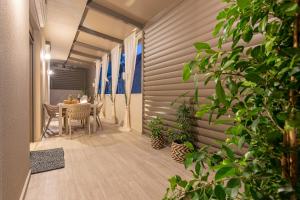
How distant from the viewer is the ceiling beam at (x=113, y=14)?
3920mm

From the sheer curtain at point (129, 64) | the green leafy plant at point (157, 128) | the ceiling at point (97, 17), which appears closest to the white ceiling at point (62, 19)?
the ceiling at point (97, 17)

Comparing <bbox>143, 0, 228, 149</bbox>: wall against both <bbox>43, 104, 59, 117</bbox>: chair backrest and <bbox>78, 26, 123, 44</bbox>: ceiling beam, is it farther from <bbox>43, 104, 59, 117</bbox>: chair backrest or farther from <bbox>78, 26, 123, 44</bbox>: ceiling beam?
<bbox>43, 104, 59, 117</bbox>: chair backrest

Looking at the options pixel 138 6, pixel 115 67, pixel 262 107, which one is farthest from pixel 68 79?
pixel 262 107

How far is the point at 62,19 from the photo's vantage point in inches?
165

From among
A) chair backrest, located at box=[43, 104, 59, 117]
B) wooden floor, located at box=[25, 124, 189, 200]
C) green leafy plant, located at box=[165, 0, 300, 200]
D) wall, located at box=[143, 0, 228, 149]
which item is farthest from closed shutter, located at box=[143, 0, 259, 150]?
chair backrest, located at box=[43, 104, 59, 117]

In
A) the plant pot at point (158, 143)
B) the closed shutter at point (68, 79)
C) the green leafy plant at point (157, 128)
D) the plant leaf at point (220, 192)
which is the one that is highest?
the closed shutter at point (68, 79)

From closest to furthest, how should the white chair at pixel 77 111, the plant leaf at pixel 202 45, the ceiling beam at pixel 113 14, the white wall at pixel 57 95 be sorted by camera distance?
the plant leaf at pixel 202 45 → the ceiling beam at pixel 113 14 → the white chair at pixel 77 111 → the white wall at pixel 57 95

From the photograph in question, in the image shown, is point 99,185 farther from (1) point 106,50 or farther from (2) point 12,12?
(1) point 106,50

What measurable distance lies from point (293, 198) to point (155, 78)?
12.8 ft

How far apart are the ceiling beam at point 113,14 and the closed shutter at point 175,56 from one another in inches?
12.2

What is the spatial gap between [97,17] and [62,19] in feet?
2.81

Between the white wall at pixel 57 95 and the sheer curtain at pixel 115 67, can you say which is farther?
the white wall at pixel 57 95

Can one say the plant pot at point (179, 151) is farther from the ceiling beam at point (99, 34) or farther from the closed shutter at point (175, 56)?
the ceiling beam at point (99, 34)

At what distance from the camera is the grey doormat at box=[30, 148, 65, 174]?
2.58 meters
